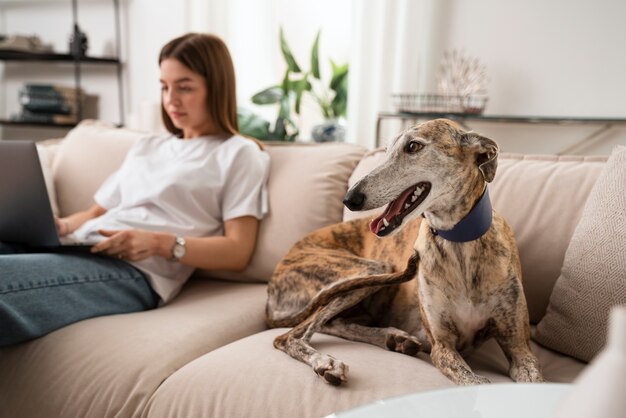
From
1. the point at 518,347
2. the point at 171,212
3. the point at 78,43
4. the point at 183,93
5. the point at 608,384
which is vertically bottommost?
the point at 518,347

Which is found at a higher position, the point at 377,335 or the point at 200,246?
the point at 200,246

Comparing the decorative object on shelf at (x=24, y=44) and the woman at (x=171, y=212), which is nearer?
the woman at (x=171, y=212)

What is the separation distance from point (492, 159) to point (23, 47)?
390 cm

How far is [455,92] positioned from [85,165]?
170cm

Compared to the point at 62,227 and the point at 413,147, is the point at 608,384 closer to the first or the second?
the point at 413,147

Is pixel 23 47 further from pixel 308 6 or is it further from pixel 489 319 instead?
pixel 489 319

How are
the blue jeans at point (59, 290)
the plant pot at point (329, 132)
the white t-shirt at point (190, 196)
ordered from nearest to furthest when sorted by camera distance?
1. the blue jeans at point (59, 290)
2. the white t-shirt at point (190, 196)
3. the plant pot at point (329, 132)

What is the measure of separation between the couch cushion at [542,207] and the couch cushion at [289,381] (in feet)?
0.65

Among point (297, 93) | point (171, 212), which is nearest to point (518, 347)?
point (171, 212)

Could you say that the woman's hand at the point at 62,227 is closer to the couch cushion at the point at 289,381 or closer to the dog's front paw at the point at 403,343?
the couch cushion at the point at 289,381

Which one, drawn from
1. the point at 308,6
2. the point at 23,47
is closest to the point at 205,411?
the point at 308,6

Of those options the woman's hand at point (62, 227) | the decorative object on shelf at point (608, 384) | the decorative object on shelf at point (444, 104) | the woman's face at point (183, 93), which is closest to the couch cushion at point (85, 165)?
the woman's hand at point (62, 227)

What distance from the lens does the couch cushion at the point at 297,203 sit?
1839 mm

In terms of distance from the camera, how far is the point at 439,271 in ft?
3.89
